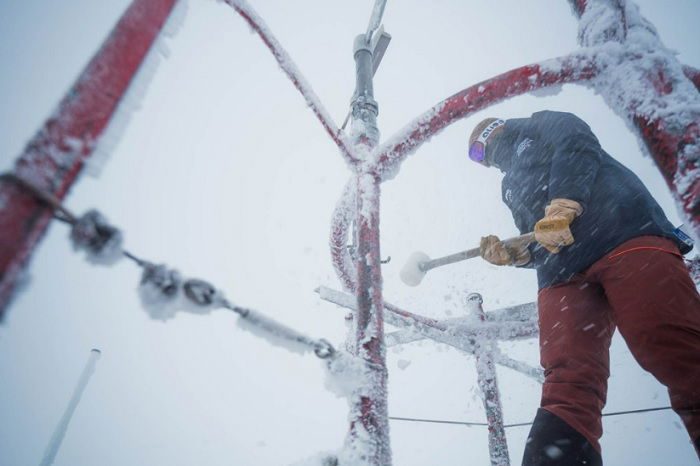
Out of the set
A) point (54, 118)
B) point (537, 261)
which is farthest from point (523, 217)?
point (54, 118)

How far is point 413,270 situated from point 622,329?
5.34 feet

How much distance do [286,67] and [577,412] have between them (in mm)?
1818

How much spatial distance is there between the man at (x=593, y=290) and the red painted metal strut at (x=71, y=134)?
1578 mm

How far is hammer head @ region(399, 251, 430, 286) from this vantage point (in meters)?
2.68

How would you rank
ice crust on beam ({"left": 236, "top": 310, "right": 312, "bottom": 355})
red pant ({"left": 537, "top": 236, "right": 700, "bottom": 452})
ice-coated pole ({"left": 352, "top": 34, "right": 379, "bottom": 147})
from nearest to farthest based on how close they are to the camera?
ice crust on beam ({"left": 236, "top": 310, "right": 312, "bottom": 355})
red pant ({"left": 537, "top": 236, "right": 700, "bottom": 452})
ice-coated pole ({"left": 352, "top": 34, "right": 379, "bottom": 147})

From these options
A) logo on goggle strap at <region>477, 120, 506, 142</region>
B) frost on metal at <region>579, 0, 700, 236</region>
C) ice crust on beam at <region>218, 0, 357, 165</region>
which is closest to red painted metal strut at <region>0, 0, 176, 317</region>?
ice crust on beam at <region>218, 0, 357, 165</region>

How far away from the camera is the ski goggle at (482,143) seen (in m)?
2.36

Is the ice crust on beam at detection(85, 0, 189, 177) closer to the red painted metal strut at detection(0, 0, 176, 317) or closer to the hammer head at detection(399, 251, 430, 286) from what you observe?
the red painted metal strut at detection(0, 0, 176, 317)

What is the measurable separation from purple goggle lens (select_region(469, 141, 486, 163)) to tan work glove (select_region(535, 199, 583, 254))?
1.10 m

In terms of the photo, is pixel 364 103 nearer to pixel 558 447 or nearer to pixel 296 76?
pixel 296 76

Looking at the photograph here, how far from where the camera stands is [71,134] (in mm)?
482

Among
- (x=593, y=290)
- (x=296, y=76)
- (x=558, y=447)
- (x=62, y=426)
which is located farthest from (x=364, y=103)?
(x=62, y=426)

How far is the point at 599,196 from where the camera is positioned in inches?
56.7

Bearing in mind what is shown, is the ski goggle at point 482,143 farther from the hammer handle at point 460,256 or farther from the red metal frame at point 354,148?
the red metal frame at point 354,148
